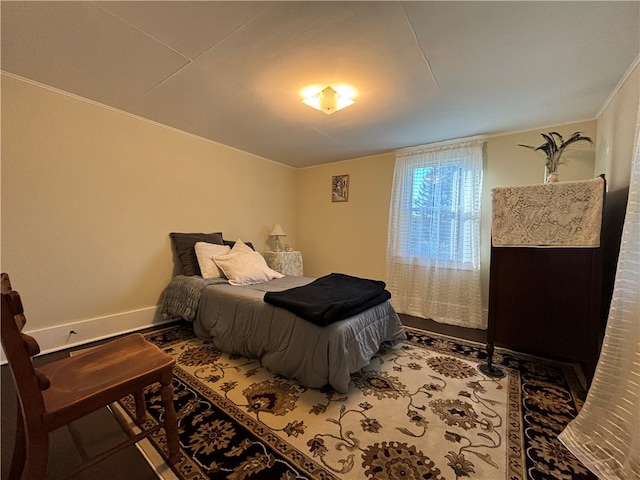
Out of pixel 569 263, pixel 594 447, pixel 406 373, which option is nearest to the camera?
pixel 594 447

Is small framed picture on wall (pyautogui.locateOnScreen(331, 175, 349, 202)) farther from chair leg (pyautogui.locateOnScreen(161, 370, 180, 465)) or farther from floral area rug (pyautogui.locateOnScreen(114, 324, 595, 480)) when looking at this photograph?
chair leg (pyautogui.locateOnScreen(161, 370, 180, 465))

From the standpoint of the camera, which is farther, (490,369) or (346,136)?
(346,136)

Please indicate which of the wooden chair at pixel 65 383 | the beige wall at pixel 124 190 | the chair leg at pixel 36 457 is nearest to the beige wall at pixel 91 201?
the beige wall at pixel 124 190

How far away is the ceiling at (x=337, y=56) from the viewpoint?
1416 mm

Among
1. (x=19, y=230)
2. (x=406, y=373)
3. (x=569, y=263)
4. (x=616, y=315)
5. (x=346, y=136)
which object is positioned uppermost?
(x=346, y=136)

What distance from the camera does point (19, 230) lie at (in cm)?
219

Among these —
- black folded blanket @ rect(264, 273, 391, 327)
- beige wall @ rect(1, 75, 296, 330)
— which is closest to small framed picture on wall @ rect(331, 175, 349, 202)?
beige wall @ rect(1, 75, 296, 330)

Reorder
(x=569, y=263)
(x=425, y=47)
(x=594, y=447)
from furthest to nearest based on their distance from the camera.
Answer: (x=569, y=263) → (x=425, y=47) → (x=594, y=447)

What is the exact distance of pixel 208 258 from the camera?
9.93 feet

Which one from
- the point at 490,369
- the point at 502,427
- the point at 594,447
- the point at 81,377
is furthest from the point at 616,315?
the point at 81,377

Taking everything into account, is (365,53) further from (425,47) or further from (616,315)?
(616,315)

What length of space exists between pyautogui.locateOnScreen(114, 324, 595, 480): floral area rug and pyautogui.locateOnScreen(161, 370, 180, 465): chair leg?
7 cm

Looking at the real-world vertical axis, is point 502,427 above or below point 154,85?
below

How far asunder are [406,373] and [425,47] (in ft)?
7.59
